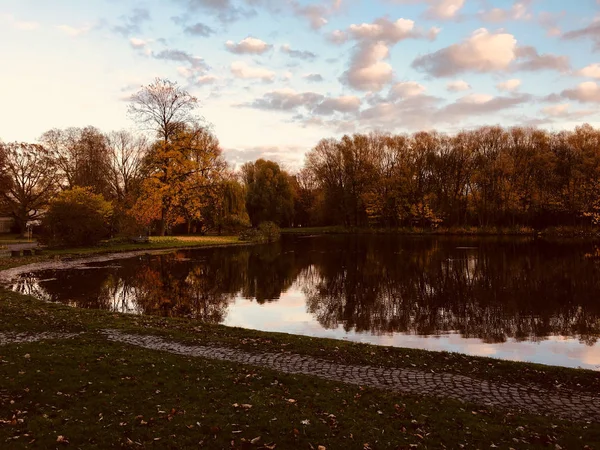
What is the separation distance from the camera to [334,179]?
249 ft

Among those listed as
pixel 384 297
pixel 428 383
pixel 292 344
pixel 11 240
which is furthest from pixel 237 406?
pixel 11 240

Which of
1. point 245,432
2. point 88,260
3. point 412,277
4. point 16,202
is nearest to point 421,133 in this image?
point 412,277

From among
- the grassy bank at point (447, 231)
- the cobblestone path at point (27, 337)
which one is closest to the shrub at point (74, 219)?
the cobblestone path at point (27, 337)

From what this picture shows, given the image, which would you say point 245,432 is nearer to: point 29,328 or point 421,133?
point 29,328

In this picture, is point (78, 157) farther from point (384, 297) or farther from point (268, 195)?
point (384, 297)

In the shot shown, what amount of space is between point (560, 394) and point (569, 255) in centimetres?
3102

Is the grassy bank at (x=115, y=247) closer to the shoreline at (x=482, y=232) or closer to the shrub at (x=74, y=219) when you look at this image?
the shrub at (x=74, y=219)

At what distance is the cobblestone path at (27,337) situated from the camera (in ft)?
34.5

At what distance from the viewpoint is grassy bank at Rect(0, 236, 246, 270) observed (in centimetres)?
2950

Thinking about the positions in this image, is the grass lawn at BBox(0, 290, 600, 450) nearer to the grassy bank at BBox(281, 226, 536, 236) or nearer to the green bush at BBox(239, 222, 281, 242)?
the green bush at BBox(239, 222, 281, 242)

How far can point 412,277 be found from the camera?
24750 millimetres

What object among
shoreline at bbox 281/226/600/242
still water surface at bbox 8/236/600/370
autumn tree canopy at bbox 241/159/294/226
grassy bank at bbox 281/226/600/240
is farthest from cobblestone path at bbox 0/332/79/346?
autumn tree canopy at bbox 241/159/294/226

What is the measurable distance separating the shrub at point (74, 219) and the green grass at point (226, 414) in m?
29.6

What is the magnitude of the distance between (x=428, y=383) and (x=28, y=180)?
2408 inches
